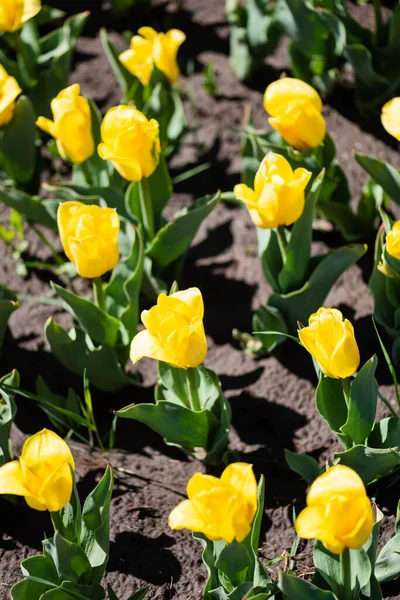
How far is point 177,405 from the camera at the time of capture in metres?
2.09

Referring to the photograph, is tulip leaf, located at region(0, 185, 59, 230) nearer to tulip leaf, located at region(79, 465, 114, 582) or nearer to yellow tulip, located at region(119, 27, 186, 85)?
yellow tulip, located at region(119, 27, 186, 85)

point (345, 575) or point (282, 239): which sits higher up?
point (282, 239)

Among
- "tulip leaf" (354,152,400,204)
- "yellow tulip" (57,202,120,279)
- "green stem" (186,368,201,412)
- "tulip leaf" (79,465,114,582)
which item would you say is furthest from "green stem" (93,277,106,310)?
"tulip leaf" (354,152,400,204)

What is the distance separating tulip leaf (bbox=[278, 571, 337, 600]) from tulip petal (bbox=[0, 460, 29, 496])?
0.54 metres

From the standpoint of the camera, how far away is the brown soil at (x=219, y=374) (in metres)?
2.16

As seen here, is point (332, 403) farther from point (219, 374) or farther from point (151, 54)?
point (151, 54)

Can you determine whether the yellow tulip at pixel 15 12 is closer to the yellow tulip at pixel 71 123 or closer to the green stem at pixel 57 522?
the yellow tulip at pixel 71 123

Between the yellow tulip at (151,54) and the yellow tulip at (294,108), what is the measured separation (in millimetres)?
619

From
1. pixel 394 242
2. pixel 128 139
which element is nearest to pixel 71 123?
pixel 128 139

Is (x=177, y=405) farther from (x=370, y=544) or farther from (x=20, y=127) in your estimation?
(x=20, y=127)

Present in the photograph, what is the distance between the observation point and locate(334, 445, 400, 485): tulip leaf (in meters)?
1.95

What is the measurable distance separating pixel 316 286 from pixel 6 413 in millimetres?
896

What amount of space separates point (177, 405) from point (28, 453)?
18.9 inches

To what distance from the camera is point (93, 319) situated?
234cm
